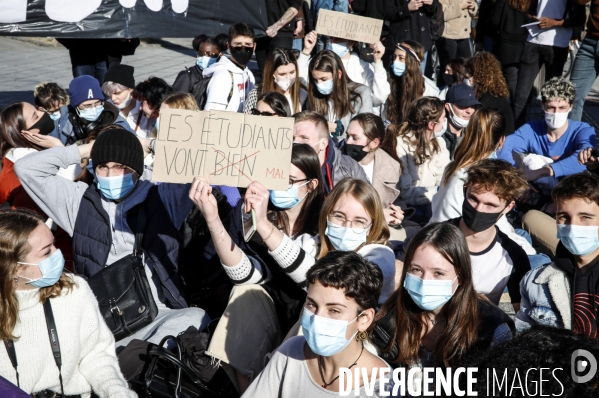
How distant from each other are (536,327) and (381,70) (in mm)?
6146

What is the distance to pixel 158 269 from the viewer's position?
13.9ft

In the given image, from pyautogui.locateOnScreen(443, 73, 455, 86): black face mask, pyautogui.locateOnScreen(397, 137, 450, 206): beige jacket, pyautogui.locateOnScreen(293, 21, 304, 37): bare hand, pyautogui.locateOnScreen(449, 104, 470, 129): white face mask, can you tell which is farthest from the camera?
pyautogui.locateOnScreen(293, 21, 304, 37): bare hand

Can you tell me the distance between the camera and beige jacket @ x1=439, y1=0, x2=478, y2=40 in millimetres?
10109

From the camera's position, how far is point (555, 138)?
623 centimetres

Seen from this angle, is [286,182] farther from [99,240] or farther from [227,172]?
[99,240]

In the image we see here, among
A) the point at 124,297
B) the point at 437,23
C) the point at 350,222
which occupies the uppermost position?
the point at 437,23

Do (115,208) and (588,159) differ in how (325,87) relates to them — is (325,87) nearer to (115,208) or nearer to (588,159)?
(588,159)

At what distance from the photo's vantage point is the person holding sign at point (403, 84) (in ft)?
26.1

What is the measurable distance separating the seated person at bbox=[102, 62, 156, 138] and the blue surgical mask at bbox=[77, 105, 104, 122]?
68 centimetres

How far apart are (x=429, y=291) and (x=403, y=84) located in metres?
5.11

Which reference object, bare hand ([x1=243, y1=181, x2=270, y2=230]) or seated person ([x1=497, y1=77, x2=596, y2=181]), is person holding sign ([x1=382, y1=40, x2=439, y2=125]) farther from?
bare hand ([x1=243, y1=181, x2=270, y2=230])

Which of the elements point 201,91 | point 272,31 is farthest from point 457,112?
point 272,31

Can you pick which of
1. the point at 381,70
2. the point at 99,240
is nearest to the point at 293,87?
the point at 381,70

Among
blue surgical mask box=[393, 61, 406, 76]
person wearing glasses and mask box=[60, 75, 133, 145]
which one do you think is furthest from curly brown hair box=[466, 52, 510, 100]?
person wearing glasses and mask box=[60, 75, 133, 145]
